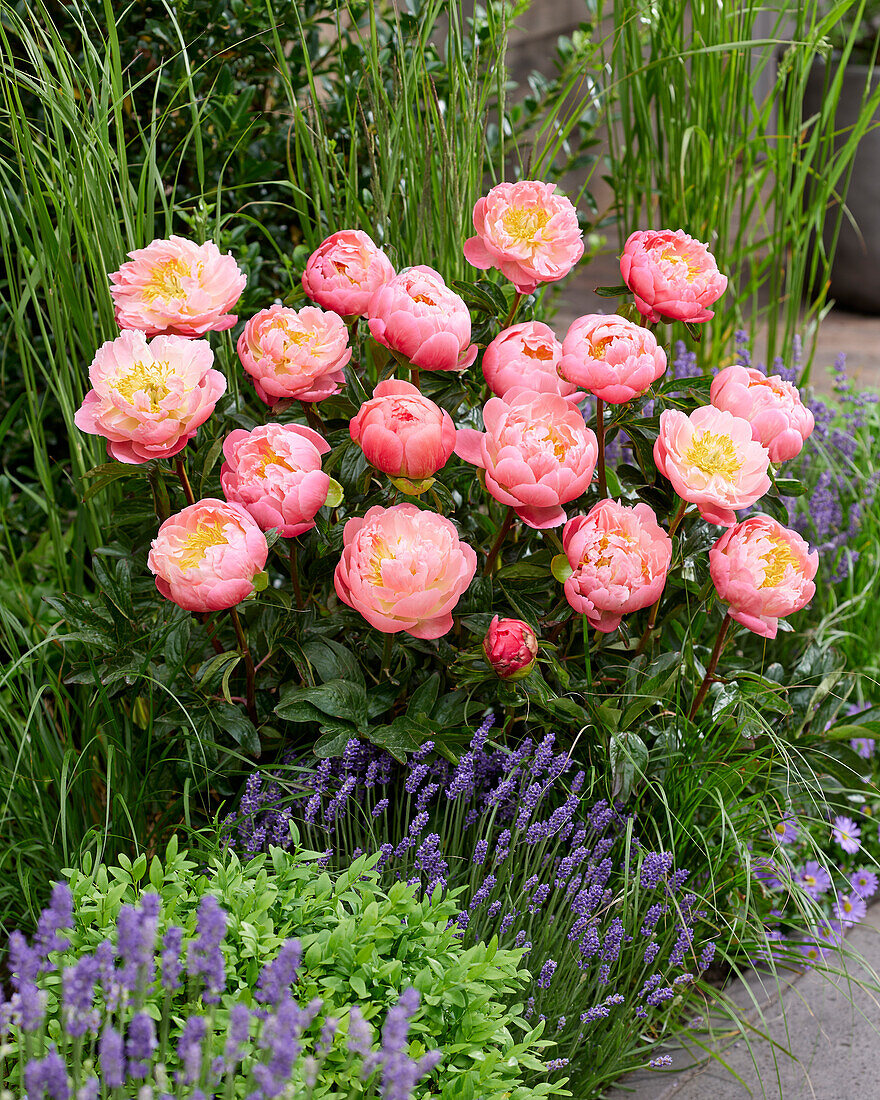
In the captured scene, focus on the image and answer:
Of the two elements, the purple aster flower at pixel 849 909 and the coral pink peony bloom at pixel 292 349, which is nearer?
the coral pink peony bloom at pixel 292 349

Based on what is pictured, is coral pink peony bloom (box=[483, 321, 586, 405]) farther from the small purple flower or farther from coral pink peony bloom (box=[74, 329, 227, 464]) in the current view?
the small purple flower

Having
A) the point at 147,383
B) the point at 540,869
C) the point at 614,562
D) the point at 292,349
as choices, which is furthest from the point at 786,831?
the point at 147,383

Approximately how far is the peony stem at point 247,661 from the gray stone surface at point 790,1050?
676mm

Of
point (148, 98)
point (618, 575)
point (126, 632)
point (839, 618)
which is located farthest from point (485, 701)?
point (148, 98)

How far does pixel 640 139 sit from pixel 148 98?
99cm

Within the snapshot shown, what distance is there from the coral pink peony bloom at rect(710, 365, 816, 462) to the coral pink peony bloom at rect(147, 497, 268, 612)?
60 cm

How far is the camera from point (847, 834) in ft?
4.95

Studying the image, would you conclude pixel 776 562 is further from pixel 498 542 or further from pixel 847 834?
pixel 847 834

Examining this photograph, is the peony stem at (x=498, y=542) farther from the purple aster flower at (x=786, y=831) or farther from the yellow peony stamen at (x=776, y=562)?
the purple aster flower at (x=786, y=831)

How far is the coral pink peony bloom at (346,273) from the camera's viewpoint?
4.09 feet

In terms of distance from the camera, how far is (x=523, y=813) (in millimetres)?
1184

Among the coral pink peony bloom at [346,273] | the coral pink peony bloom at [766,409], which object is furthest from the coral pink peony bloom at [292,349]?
the coral pink peony bloom at [766,409]

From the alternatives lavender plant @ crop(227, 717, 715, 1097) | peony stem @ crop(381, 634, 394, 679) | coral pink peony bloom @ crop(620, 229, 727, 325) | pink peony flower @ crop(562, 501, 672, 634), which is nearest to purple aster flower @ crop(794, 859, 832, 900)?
lavender plant @ crop(227, 717, 715, 1097)

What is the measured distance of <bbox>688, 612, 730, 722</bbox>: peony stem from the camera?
130 centimetres
